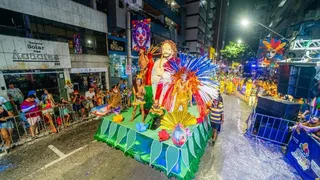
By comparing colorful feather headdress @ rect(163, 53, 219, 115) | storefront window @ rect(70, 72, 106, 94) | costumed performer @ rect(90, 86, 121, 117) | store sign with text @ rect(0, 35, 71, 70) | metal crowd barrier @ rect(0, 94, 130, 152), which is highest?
store sign with text @ rect(0, 35, 71, 70)

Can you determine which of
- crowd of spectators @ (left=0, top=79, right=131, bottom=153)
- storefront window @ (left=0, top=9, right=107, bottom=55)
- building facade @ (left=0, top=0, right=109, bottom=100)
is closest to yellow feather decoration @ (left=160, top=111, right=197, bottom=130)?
crowd of spectators @ (left=0, top=79, right=131, bottom=153)

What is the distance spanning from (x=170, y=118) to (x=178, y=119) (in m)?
0.27

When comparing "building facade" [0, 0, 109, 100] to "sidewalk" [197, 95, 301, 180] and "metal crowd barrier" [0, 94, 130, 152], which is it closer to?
"metal crowd barrier" [0, 94, 130, 152]

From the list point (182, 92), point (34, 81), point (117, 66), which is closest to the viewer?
point (182, 92)

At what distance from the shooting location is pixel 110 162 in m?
4.35

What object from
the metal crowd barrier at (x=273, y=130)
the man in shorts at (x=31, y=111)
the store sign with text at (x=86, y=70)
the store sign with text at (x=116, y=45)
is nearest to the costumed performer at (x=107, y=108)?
the man in shorts at (x=31, y=111)

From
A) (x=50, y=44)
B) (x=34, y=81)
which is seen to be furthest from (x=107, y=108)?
(x=50, y=44)

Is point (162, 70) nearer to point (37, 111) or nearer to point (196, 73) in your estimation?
point (196, 73)

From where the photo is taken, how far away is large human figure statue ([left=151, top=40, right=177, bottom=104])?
4.53 metres

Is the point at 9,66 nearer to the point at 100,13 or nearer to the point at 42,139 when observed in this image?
the point at 42,139

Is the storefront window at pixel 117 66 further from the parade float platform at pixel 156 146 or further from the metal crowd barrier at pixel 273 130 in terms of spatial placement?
the metal crowd barrier at pixel 273 130

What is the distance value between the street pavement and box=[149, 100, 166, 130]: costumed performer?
4.37 ft

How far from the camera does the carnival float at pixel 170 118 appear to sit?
3772 millimetres

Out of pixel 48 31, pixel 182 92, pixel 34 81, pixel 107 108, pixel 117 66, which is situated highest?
pixel 48 31
